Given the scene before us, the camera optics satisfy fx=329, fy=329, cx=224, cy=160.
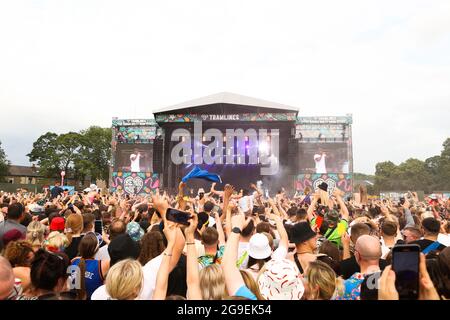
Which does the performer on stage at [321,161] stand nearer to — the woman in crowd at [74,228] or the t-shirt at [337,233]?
the t-shirt at [337,233]

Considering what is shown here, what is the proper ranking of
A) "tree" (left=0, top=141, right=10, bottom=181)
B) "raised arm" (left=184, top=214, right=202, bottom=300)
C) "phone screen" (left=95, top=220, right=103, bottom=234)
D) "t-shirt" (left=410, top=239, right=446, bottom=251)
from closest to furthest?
1. "raised arm" (left=184, top=214, right=202, bottom=300)
2. "t-shirt" (left=410, top=239, right=446, bottom=251)
3. "phone screen" (left=95, top=220, right=103, bottom=234)
4. "tree" (left=0, top=141, right=10, bottom=181)

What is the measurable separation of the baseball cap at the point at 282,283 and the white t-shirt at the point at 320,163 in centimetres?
2604

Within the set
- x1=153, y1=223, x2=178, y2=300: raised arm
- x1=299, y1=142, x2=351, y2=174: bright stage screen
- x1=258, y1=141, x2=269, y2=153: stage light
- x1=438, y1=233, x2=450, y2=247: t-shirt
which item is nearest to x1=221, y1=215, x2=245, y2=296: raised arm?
x1=153, y1=223, x2=178, y2=300: raised arm

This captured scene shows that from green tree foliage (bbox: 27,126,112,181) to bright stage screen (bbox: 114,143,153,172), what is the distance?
31.5 meters

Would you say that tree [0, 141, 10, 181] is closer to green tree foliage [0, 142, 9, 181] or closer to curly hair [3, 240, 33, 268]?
green tree foliage [0, 142, 9, 181]

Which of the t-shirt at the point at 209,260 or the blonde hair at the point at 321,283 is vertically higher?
the blonde hair at the point at 321,283

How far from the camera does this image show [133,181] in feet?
95.2

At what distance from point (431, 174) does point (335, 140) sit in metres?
55.9

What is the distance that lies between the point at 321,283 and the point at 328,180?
25912 mm

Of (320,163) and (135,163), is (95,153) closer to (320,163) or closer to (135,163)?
(135,163)

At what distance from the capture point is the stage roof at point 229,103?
2683 centimetres

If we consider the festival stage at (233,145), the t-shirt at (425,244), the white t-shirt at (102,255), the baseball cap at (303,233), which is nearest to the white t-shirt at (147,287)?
the white t-shirt at (102,255)

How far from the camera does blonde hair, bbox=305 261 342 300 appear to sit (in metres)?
2.43

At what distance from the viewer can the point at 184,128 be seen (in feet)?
94.1
